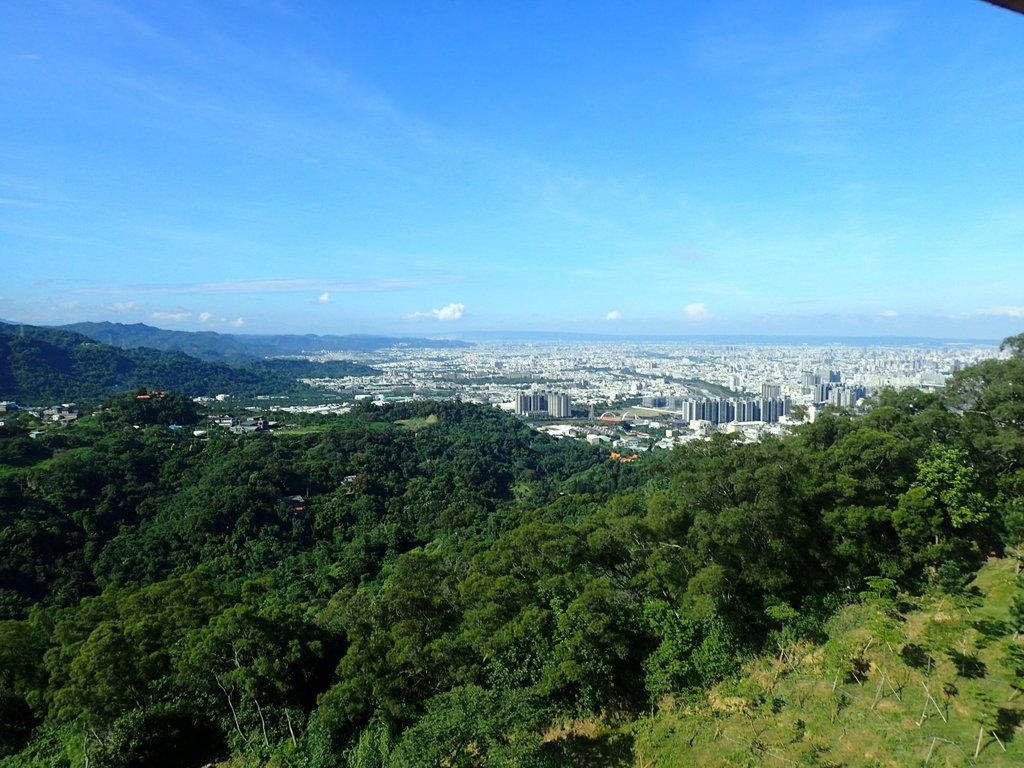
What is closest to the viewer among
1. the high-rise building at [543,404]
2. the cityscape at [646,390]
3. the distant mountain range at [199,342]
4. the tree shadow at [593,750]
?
the tree shadow at [593,750]

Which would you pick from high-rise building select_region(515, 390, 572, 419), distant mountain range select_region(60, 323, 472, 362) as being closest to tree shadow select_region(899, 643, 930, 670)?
high-rise building select_region(515, 390, 572, 419)

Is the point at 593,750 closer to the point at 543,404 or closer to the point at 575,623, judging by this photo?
the point at 575,623

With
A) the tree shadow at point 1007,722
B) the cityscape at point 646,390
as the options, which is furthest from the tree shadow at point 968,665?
the cityscape at point 646,390

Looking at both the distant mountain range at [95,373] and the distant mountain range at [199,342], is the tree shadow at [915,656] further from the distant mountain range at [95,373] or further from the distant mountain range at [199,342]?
the distant mountain range at [199,342]

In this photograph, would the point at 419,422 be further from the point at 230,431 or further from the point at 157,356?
the point at 157,356

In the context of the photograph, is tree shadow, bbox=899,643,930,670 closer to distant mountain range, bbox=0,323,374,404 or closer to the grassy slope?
the grassy slope

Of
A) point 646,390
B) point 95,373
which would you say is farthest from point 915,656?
point 95,373
